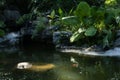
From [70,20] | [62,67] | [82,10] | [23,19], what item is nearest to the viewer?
[62,67]

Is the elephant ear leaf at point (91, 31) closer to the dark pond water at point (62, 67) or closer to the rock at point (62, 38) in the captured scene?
the dark pond water at point (62, 67)

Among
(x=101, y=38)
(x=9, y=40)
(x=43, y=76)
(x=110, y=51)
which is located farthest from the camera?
(x=9, y=40)

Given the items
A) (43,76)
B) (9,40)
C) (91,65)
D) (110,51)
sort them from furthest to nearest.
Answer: (9,40) → (110,51) → (91,65) → (43,76)

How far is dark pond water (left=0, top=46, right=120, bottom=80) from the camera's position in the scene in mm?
12570

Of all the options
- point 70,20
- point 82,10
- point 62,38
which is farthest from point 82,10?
point 62,38

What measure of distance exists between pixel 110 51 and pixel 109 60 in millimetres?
1872

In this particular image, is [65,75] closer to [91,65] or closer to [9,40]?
[91,65]

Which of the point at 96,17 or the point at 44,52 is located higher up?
the point at 96,17

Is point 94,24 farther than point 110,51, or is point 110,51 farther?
point 94,24

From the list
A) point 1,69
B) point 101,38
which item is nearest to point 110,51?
point 101,38

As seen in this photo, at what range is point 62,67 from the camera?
14234mm

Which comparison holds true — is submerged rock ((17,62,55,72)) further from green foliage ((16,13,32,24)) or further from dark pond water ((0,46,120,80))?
green foliage ((16,13,32,24))

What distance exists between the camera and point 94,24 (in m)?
18.3

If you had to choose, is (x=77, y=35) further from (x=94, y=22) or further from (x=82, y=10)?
(x=82, y=10)
